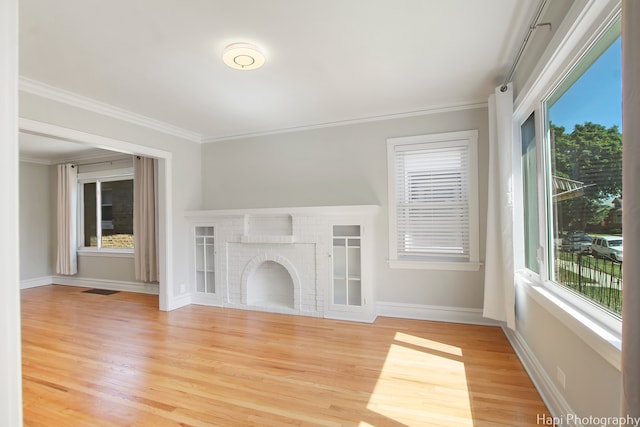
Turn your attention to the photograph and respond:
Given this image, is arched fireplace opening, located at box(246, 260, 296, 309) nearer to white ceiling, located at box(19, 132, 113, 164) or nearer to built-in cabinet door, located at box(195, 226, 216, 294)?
built-in cabinet door, located at box(195, 226, 216, 294)

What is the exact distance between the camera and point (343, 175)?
14.4 ft

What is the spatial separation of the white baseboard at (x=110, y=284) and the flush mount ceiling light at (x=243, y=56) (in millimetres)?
4343

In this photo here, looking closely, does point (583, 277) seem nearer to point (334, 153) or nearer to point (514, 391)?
point (514, 391)

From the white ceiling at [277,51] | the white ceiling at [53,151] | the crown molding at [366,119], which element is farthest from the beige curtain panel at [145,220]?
the white ceiling at [277,51]

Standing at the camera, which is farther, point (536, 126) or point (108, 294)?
point (108, 294)

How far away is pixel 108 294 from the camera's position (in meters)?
5.67

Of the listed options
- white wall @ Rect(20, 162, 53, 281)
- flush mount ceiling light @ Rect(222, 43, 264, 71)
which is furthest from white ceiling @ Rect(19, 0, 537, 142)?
white wall @ Rect(20, 162, 53, 281)

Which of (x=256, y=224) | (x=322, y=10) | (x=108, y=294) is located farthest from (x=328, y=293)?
(x=108, y=294)

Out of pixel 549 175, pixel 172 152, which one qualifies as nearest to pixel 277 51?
pixel 549 175

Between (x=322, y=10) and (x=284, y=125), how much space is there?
2495mm

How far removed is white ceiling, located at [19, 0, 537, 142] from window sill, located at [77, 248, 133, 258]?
120 inches

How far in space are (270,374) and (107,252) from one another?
5.00 meters

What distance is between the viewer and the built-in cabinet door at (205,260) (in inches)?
190

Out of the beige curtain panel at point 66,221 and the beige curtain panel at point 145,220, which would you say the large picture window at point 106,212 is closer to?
the beige curtain panel at point 66,221
